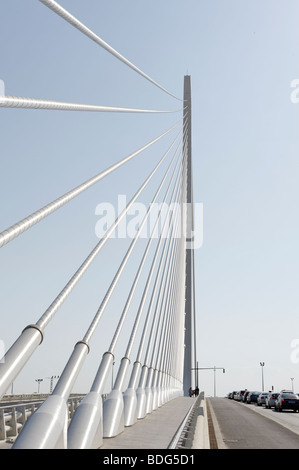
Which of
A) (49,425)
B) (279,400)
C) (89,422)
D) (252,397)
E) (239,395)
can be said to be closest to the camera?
(49,425)

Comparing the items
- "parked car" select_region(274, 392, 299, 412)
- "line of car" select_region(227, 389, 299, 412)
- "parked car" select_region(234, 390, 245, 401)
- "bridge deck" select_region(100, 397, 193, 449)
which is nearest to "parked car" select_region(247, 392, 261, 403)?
"line of car" select_region(227, 389, 299, 412)

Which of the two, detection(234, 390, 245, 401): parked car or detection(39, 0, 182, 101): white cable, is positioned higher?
detection(39, 0, 182, 101): white cable

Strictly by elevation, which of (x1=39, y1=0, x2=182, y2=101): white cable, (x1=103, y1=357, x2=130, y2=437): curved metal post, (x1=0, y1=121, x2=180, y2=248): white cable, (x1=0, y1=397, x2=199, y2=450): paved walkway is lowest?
(x1=0, y1=397, x2=199, y2=450): paved walkway

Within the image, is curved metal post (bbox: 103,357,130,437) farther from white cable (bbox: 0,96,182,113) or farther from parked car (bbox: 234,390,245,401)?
parked car (bbox: 234,390,245,401)

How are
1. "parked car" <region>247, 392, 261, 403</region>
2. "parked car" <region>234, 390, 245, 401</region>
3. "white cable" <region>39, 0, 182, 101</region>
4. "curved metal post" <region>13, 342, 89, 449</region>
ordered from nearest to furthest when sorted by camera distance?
"curved metal post" <region>13, 342, 89, 449</region>
"white cable" <region>39, 0, 182, 101</region>
"parked car" <region>247, 392, 261, 403</region>
"parked car" <region>234, 390, 245, 401</region>

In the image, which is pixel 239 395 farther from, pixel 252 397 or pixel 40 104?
pixel 40 104

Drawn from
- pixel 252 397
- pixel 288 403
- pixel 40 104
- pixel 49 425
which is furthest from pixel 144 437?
pixel 252 397

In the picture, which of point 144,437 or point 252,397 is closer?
point 144,437

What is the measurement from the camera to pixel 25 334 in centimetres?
707

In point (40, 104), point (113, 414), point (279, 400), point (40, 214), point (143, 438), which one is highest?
point (40, 104)

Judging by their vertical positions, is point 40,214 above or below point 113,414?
above

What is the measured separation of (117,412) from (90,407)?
2.85 m
